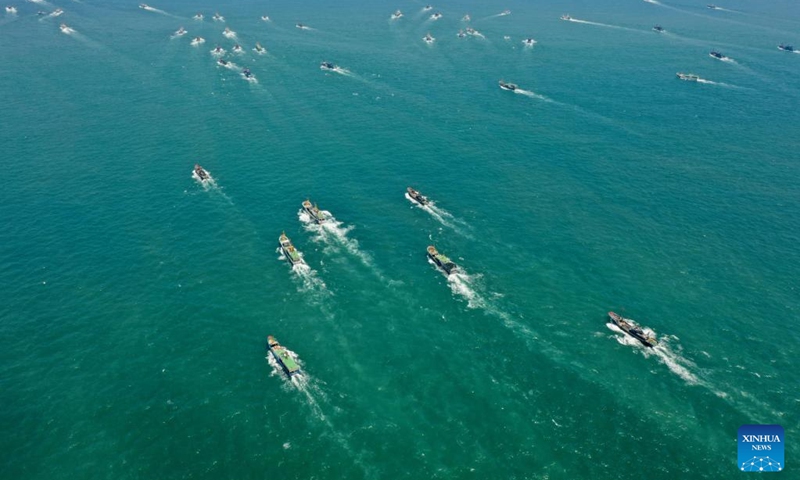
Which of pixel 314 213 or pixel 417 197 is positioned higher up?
pixel 417 197

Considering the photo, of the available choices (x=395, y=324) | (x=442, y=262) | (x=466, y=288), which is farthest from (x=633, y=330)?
(x=395, y=324)

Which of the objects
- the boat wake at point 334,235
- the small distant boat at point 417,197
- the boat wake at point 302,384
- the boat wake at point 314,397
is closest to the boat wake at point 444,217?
the small distant boat at point 417,197

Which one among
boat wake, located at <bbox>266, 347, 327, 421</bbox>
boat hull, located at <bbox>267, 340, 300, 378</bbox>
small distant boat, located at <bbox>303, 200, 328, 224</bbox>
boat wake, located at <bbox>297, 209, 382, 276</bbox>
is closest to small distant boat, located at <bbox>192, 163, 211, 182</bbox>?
boat wake, located at <bbox>297, 209, 382, 276</bbox>

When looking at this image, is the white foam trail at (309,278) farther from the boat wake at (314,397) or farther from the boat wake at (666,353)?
the boat wake at (666,353)

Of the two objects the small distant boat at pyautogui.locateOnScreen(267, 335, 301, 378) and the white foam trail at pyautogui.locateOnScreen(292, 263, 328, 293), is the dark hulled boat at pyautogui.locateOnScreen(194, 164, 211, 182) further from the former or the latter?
the small distant boat at pyautogui.locateOnScreen(267, 335, 301, 378)

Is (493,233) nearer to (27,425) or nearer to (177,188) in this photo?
(177,188)

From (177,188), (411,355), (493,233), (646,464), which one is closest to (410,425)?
(411,355)

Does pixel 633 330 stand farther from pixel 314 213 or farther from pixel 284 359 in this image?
pixel 314 213
